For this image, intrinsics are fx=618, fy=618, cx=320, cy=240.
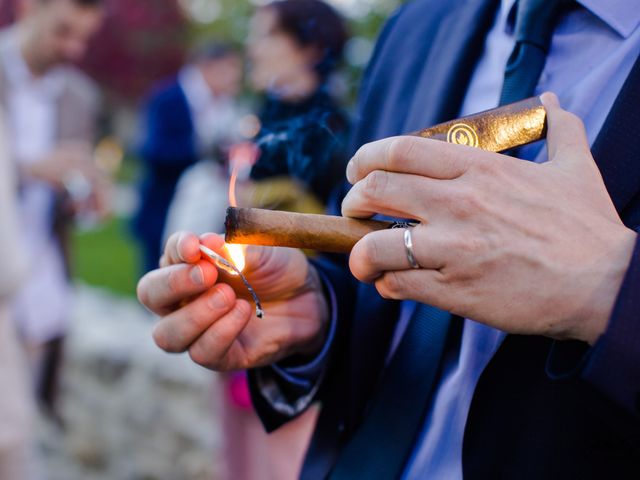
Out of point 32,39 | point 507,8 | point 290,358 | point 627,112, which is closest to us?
point 627,112

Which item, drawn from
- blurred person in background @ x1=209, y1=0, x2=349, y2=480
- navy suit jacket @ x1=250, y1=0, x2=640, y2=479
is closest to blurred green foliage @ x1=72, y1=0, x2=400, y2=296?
blurred person in background @ x1=209, y1=0, x2=349, y2=480

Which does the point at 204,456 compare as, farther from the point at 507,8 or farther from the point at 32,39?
the point at 507,8

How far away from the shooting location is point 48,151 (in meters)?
4.43

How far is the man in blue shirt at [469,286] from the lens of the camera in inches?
36.7

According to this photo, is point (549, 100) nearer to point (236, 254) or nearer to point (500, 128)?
point (500, 128)

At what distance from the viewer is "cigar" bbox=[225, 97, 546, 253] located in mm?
1023

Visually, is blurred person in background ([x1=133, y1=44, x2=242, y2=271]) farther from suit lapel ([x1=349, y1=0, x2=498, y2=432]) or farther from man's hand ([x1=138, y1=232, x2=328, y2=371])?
man's hand ([x1=138, y1=232, x2=328, y2=371])

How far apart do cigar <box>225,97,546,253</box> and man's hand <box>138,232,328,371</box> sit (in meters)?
0.17

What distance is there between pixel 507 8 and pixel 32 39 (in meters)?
3.56

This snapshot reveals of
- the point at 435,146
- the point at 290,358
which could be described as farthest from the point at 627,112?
the point at 290,358

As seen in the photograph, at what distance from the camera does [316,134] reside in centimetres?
174

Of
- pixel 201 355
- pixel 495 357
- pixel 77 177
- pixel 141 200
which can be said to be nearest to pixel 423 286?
pixel 495 357

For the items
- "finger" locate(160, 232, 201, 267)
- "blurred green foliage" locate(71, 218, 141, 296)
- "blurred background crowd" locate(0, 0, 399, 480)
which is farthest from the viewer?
"blurred green foliage" locate(71, 218, 141, 296)

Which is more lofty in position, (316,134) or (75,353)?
(316,134)
